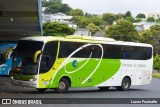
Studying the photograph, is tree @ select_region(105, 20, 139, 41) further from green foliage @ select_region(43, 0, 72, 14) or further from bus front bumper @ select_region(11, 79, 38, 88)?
green foliage @ select_region(43, 0, 72, 14)

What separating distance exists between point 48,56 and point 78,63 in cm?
229

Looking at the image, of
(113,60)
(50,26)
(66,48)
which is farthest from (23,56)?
(50,26)

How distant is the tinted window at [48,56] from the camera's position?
71.1 feet

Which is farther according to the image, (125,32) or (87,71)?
(125,32)

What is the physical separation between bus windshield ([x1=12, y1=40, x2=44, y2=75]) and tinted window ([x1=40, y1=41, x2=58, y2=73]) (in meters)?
0.33

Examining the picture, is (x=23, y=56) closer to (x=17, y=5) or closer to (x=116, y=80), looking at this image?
(x=17, y=5)

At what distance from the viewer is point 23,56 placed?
22016mm

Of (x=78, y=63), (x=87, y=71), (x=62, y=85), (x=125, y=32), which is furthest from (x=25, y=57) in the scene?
(x=125, y=32)

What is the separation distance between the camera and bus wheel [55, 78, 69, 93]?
73.2ft

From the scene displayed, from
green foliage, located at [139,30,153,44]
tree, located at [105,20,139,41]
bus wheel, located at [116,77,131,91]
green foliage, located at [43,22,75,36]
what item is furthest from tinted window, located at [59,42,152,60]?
tree, located at [105,20,139,41]

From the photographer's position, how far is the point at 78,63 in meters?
23.5

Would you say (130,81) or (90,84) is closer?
(90,84)

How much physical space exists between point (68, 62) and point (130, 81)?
555 cm

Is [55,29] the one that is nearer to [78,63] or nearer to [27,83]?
[78,63]
